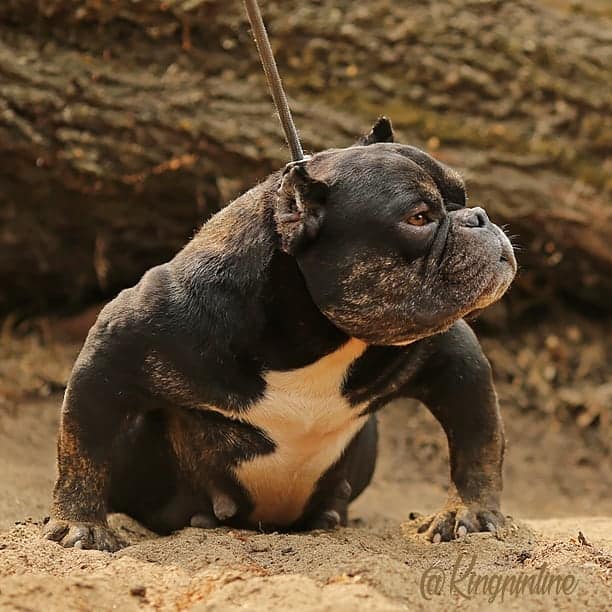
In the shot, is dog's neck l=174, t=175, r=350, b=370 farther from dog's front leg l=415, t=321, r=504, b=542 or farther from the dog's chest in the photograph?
dog's front leg l=415, t=321, r=504, b=542

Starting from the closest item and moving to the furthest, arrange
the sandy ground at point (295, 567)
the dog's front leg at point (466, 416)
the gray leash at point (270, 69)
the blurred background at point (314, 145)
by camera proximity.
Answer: the sandy ground at point (295, 567) < the gray leash at point (270, 69) < the dog's front leg at point (466, 416) < the blurred background at point (314, 145)

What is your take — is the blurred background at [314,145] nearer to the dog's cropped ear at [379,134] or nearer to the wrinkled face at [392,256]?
the dog's cropped ear at [379,134]

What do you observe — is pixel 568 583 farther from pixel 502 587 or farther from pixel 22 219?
pixel 22 219

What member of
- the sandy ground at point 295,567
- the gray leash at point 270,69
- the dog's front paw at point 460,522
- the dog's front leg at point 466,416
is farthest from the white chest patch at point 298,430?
the gray leash at point 270,69

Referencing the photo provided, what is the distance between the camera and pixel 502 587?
3400 millimetres

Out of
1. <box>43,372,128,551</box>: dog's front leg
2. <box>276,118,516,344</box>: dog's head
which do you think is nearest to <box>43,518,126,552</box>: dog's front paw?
<box>43,372,128,551</box>: dog's front leg

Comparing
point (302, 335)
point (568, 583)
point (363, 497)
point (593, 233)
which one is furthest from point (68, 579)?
point (593, 233)

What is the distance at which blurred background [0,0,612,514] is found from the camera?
666 centimetres

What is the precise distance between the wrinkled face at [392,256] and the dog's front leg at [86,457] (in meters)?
0.91

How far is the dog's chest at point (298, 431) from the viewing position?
13.5ft

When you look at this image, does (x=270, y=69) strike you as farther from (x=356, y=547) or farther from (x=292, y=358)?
(x=356, y=547)

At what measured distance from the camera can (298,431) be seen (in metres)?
4.23

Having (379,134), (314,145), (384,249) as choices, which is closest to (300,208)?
(384,249)

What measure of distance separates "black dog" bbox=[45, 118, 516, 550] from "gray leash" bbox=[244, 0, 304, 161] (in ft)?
0.34
